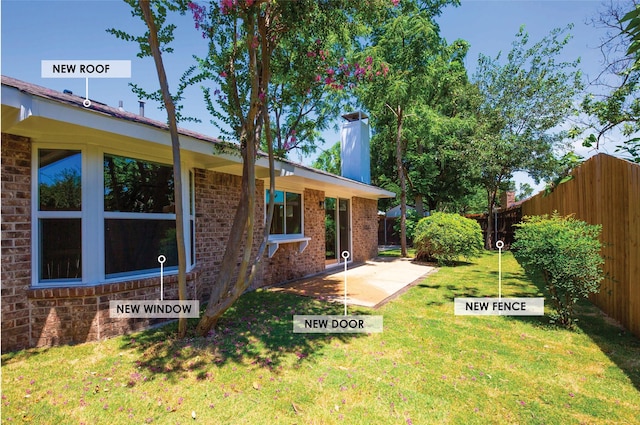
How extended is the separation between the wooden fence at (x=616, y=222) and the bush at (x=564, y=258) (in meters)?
0.37

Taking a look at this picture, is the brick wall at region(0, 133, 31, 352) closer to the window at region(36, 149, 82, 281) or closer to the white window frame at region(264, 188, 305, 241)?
the window at region(36, 149, 82, 281)

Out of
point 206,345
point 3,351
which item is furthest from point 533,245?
point 3,351

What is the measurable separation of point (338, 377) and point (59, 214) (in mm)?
4404

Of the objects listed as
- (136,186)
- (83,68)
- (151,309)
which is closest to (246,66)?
(83,68)

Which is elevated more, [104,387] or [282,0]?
[282,0]

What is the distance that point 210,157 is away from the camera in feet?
19.2

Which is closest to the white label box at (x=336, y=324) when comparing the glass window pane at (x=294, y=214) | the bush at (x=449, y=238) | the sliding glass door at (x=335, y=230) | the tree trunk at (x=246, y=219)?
the tree trunk at (x=246, y=219)

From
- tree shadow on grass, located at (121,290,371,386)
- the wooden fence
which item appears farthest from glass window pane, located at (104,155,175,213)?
the wooden fence

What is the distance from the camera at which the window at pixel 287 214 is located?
28.7 ft

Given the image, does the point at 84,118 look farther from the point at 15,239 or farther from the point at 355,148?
the point at 355,148

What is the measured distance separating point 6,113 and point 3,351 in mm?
3007

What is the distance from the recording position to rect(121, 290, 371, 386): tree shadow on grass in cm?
386

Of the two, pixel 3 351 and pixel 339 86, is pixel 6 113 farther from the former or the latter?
pixel 339 86

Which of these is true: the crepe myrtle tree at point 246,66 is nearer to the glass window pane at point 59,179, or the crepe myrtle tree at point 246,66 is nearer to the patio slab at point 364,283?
the glass window pane at point 59,179
